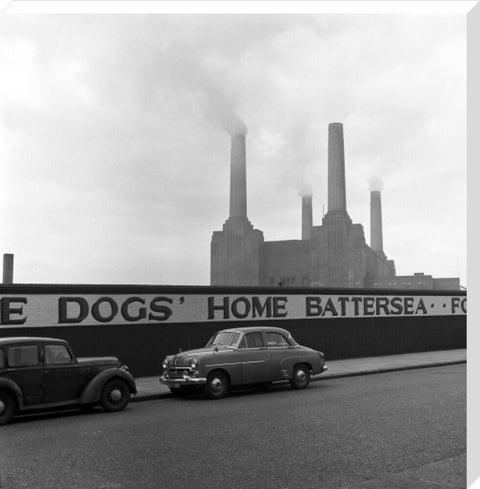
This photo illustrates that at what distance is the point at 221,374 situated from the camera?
14.9 m

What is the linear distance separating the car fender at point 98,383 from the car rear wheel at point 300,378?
4840mm

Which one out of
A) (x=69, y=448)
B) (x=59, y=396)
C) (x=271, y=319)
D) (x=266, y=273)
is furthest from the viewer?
(x=266, y=273)

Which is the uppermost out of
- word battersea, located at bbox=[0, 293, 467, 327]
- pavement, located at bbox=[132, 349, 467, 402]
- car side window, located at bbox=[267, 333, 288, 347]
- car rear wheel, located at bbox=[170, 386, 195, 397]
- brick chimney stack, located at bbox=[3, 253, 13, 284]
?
brick chimney stack, located at bbox=[3, 253, 13, 284]

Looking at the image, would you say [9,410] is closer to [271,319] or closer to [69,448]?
[69,448]

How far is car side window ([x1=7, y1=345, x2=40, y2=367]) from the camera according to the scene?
38.9 ft

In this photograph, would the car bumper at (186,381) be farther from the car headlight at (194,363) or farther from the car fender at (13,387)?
the car fender at (13,387)

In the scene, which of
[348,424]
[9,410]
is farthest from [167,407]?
[348,424]

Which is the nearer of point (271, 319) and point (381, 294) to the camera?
point (271, 319)

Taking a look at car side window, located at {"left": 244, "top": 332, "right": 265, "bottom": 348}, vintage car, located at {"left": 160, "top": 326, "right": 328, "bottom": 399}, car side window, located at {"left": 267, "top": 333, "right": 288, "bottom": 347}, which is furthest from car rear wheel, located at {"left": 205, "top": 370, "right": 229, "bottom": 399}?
car side window, located at {"left": 267, "top": 333, "right": 288, "bottom": 347}

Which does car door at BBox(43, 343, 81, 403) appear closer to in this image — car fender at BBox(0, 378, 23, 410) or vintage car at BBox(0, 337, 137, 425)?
vintage car at BBox(0, 337, 137, 425)

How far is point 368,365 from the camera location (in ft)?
73.2

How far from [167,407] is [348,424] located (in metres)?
4.61

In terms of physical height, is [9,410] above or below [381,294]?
below

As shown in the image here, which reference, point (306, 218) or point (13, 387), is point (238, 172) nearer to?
point (306, 218)
